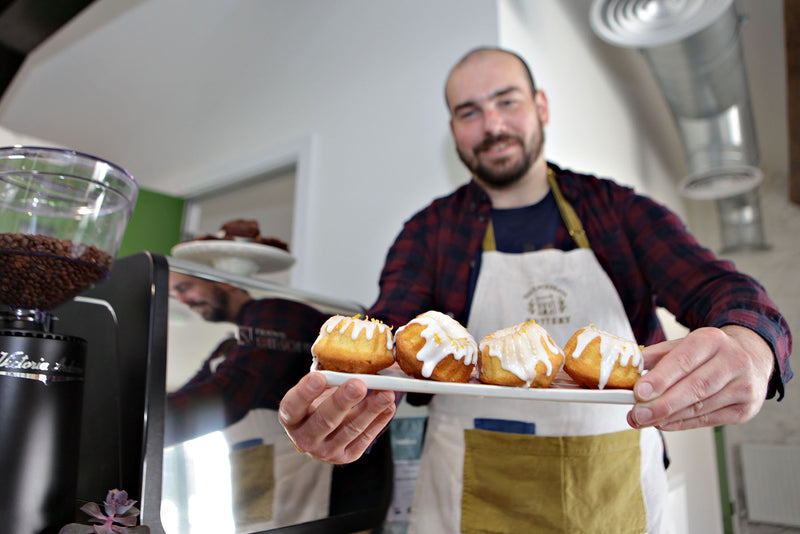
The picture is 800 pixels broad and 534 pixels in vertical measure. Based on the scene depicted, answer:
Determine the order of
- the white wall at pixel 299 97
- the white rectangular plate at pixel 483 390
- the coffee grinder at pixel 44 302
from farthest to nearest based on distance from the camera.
→ the white wall at pixel 299 97 → the coffee grinder at pixel 44 302 → the white rectangular plate at pixel 483 390

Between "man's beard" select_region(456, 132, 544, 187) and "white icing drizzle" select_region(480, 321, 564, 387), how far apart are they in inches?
24.5

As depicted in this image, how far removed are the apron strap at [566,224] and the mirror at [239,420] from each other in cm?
42

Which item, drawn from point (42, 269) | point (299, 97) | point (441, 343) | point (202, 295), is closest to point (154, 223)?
point (299, 97)

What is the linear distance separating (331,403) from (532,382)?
8.9 inches

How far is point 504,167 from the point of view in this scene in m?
1.19

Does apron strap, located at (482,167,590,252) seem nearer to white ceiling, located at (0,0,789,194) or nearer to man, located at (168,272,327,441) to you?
man, located at (168,272,327,441)

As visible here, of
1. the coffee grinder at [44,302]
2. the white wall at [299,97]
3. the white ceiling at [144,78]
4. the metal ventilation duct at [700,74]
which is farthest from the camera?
the white ceiling at [144,78]

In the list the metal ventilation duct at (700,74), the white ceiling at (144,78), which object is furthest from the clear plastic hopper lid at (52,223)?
the white ceiling at (144,78)

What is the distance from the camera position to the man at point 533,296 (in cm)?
93

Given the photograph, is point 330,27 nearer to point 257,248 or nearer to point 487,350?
point 257,248

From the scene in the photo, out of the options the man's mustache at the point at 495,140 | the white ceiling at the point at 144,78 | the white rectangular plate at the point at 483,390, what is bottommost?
the white rectangular plate at the point at 483,390

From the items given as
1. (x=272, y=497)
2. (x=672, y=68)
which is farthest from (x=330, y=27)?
(x=272, y=497)

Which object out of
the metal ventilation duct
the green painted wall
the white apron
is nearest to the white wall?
the green painted wall

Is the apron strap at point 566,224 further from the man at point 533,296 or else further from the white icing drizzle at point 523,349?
the white icing drizzle at point 523,349
